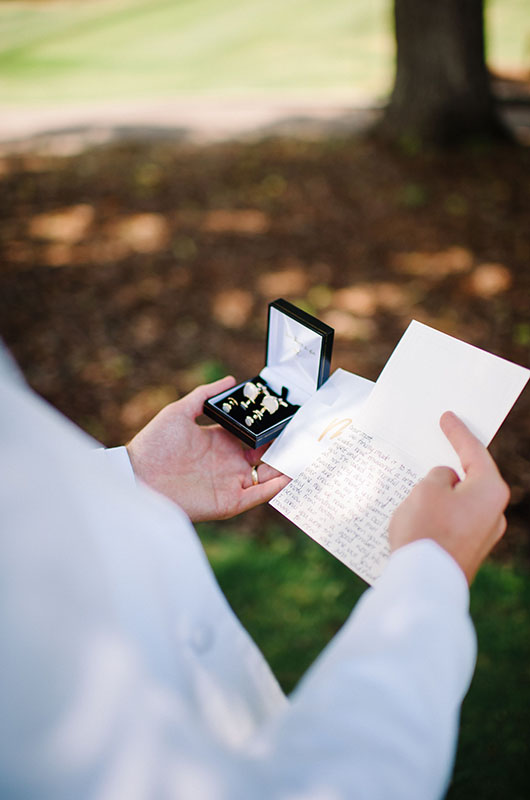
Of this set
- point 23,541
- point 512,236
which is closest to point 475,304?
point 512,236

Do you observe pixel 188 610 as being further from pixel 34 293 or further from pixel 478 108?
pixel 478 108

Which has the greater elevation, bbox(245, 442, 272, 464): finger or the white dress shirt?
the white dress shirt

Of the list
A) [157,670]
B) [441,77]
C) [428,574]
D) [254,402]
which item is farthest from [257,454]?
[441,77]

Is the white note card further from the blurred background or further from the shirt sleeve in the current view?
the blurred background

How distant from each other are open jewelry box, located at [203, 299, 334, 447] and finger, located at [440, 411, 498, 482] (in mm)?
594

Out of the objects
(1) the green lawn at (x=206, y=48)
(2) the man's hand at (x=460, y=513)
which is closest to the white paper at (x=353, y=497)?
(2) the man's hand at (x=460, y=513)

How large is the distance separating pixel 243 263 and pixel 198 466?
318cm

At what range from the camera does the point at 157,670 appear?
800 millimetres

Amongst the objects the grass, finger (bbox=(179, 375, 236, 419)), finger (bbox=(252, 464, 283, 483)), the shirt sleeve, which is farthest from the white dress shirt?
the grass

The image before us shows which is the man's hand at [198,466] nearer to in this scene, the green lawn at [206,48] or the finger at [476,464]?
the finger at [476,464]

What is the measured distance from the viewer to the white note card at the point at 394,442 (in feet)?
5.20

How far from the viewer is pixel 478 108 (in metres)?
5.87

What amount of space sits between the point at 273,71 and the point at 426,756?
13099 millimetres

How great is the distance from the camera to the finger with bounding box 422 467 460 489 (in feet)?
4.58
